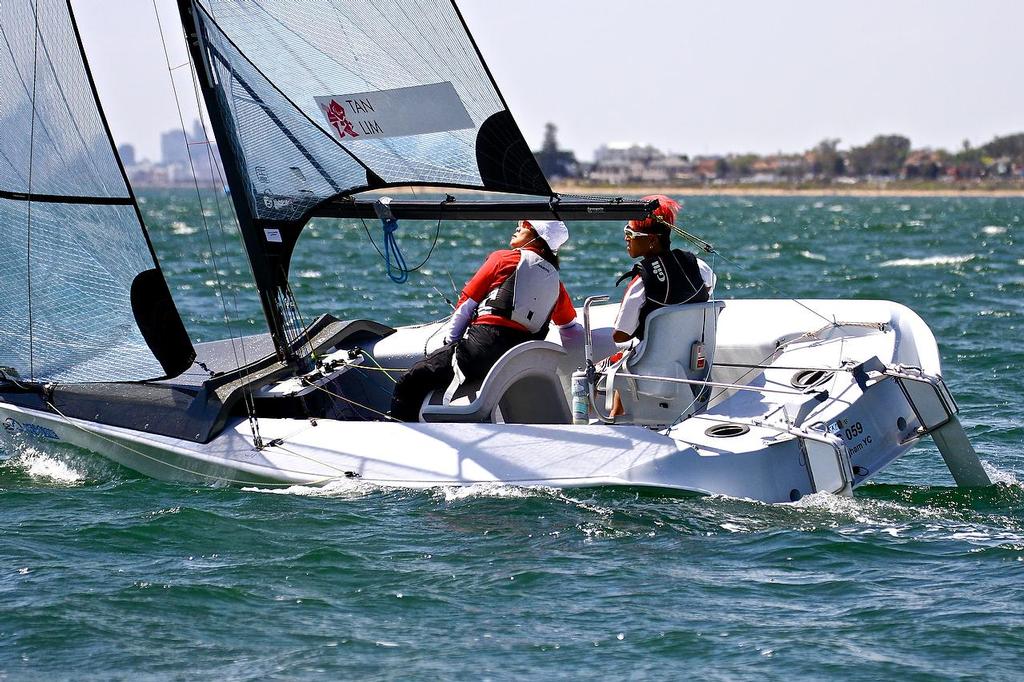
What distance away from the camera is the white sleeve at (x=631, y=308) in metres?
6.44

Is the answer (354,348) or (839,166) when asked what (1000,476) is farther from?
(839,166)

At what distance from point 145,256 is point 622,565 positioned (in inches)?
132

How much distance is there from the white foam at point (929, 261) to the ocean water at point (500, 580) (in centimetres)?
1668

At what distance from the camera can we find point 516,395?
694 cm

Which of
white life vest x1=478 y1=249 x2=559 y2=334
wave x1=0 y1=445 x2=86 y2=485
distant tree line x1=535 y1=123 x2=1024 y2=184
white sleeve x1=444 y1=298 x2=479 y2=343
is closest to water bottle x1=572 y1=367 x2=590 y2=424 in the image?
white life vest x1=478 y1=249 x2=559 y2=334

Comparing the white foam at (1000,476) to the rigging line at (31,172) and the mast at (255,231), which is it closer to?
the mast at (255,231)

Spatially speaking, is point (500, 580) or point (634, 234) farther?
point (634, 234)

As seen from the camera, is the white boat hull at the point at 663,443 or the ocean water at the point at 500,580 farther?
the white boat hull at the point at 663,443

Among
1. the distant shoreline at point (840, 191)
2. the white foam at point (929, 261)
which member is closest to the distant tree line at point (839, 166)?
the distant shoreline at point (840, 191)

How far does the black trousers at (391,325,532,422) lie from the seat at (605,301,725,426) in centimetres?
57

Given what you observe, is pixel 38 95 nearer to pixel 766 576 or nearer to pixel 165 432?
pixel 165 432

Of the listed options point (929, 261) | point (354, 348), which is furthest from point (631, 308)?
point (929, 261)

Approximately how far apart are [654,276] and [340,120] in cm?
191

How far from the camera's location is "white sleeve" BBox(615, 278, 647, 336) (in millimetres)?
6438
